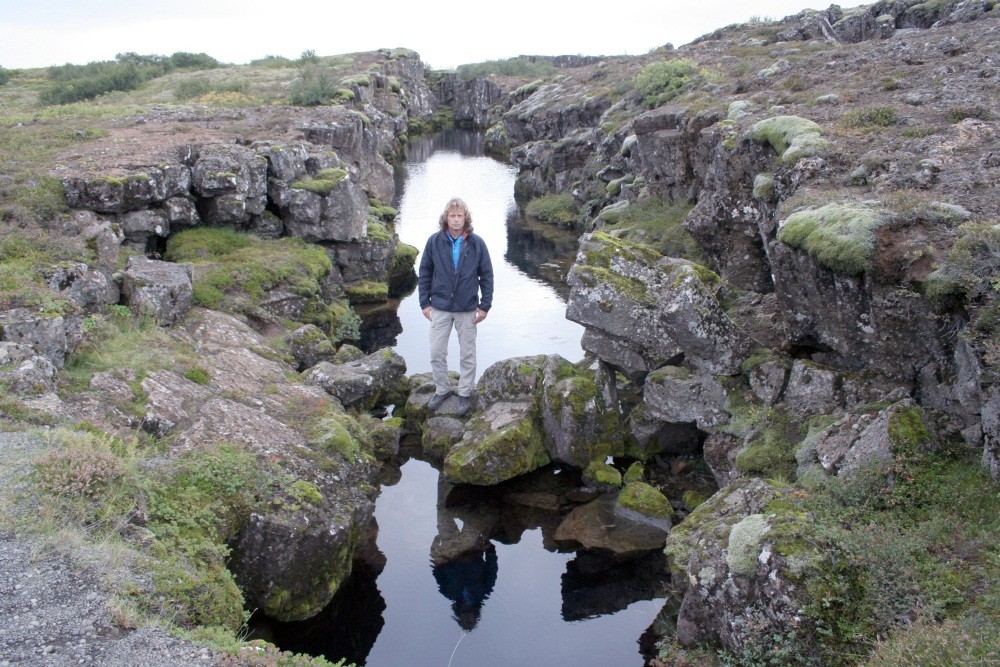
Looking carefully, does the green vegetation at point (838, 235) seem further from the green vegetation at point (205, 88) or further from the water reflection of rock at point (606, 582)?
the green vegetation at point (205, 88)

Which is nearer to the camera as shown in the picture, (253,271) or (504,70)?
(253,271)

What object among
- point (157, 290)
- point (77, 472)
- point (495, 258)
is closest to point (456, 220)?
point (157, 290)

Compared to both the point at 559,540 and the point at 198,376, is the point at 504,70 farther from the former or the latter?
the point at 559,540

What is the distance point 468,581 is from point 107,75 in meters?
57.1

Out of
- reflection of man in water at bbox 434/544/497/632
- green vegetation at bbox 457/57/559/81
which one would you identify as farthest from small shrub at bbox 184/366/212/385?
green vegetation at bbox 457/57/559/81

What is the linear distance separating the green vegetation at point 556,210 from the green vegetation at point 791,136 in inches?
932

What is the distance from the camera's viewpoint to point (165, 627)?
775 centimetres

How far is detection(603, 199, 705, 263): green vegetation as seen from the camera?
2438cm

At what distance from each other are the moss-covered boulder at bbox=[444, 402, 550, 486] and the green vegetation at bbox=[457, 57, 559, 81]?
9300cm

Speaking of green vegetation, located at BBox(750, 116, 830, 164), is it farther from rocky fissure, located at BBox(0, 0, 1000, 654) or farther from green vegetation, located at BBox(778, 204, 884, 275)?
green vegetation, located at BBox(778, 204, 884, 275)

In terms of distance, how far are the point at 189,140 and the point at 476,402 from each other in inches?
701

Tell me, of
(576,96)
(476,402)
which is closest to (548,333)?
(476,402)

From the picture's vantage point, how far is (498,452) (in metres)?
15.4

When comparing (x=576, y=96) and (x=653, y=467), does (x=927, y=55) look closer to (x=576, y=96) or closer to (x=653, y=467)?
(x=653, y=467)
